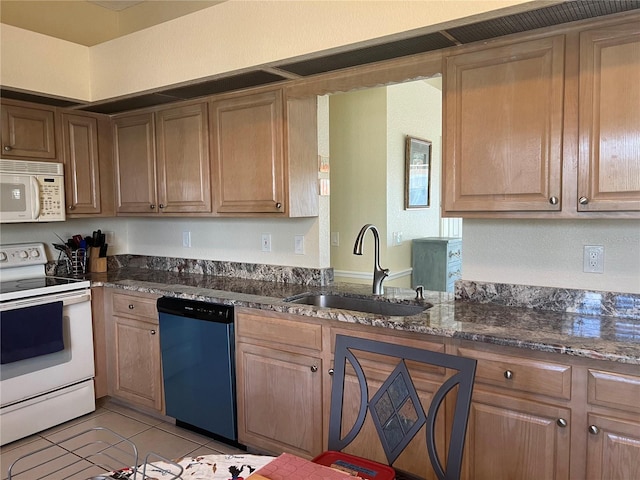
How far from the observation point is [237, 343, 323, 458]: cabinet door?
7.72ft

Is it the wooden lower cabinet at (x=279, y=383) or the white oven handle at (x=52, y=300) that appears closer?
the wooden lower cabinet at (x=279, y=383)

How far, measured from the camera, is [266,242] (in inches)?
129

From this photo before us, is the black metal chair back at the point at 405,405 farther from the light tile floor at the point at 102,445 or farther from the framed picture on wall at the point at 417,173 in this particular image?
the framed picture on wall at the point at 417,173

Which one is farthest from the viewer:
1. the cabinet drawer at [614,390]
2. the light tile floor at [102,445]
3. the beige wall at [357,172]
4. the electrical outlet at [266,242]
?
the beige wall at [357,172]

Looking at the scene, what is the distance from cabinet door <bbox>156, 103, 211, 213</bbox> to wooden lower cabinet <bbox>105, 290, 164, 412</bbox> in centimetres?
69

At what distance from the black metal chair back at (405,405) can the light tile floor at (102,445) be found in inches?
59.3

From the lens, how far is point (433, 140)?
4.91m

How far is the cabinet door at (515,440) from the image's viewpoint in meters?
1.74

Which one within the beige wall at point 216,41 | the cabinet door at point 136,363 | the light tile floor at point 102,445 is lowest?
the light tile floor at point 102,445

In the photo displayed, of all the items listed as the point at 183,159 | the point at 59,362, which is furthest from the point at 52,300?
the point at 183,159

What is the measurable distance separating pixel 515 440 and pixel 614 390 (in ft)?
1.35

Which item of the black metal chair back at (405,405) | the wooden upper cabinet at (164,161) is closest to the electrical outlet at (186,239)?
the wooden upper cabinet at (164,161)

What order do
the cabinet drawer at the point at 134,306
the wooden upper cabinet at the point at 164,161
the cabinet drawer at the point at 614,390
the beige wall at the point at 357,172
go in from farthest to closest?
1. the beige wall at the point at 357,172
2. the wooden upper cabinet at the point at 164,161
3. the cabinet drawer at the point at 134,306
4. the cabinet drawer at the point at 614,390

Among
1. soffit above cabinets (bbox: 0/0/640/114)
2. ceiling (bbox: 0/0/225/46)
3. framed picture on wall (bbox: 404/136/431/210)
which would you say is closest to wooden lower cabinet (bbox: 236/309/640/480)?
soffit above cabinets (bbox: 0/0/640/114)
